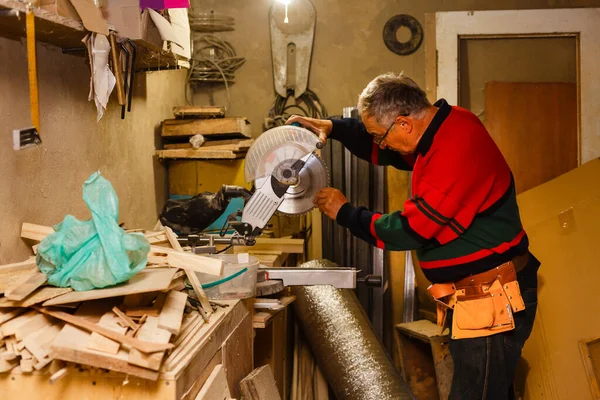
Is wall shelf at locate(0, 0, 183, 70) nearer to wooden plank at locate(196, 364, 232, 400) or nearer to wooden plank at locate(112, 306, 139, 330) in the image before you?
wooden plank at locate(112, 306, 139, 330)

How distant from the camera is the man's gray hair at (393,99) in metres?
2.22

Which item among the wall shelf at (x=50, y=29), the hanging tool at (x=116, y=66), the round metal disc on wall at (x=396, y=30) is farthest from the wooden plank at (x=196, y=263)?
the round metal disc on wall at (x=396, y=30)

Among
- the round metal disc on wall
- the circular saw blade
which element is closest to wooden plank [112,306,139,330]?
the circular saw blade

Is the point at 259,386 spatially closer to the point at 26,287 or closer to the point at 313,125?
the point at 26,287

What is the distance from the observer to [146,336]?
1.46 m

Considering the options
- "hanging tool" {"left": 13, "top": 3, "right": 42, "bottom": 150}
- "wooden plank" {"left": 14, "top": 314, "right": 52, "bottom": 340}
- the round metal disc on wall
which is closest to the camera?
"wooden plank" {"left": 14, "top": 314, "right": 52, "bottom": 340}

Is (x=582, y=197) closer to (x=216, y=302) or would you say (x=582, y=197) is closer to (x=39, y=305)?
(x=216, y=302)

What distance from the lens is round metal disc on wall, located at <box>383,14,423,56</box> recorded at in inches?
162

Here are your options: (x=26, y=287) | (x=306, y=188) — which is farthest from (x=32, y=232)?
(x=306, y=188)

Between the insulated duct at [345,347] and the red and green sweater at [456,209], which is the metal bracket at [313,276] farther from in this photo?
the insulated duct at [345,347]

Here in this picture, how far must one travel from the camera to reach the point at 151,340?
1.44 meters

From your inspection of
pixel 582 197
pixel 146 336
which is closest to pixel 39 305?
pixel 146 336

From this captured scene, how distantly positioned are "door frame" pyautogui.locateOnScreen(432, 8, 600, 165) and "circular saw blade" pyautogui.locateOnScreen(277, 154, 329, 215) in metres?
1.75

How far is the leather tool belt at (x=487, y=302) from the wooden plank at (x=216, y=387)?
2.92 ft
